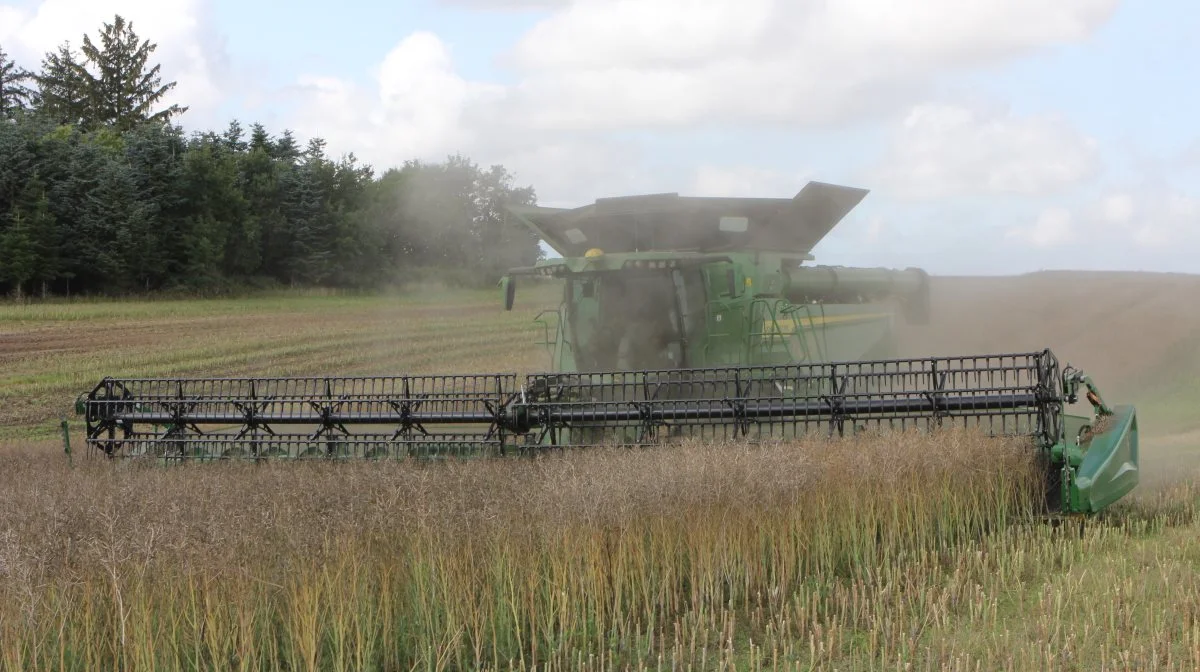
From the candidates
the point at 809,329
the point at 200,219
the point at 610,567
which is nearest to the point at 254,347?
the point at 200,219

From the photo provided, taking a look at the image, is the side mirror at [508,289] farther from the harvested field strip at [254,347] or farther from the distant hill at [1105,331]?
the harvested field strip at [254,347]

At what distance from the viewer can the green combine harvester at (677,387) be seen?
6.70 metres

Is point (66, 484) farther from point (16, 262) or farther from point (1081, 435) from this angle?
point (16, 262)

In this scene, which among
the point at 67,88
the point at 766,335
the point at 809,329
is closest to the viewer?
the point at 766,335

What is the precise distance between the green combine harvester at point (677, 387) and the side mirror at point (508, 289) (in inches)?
0.9

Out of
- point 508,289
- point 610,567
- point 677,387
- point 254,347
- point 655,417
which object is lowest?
point 610,567

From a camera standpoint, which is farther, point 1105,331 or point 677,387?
point 1105,331

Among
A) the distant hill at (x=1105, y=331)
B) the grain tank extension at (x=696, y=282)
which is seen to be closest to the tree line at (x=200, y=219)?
the grain tank extension at (x=696, y=282)

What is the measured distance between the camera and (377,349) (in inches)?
682

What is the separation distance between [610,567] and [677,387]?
3567 millimetres

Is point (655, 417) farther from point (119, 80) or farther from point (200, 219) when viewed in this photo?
point (119, 80)

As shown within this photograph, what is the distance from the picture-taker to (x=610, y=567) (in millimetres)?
4516

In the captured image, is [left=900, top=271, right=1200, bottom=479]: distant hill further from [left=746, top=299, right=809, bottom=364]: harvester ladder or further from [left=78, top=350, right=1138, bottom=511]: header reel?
[left=78, top=350, right=1138, bottom=511]: header reel

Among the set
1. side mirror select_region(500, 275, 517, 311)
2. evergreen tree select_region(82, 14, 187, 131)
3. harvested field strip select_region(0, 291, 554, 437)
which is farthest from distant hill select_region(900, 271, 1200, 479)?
evergreen tree select_region(82, 14, 187, 131)
